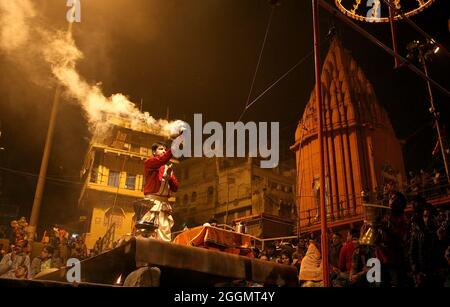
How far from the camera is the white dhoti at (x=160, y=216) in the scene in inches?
323

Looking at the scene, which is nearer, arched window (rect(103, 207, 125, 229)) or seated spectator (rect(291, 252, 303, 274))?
seated spectator (rect(291, 252, 303, 274))

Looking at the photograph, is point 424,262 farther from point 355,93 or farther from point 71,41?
point 355,93

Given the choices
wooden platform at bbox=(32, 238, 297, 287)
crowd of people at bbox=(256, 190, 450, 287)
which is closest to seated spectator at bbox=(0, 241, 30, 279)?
wooden platform at bbox=(32, 238, 297, 287)

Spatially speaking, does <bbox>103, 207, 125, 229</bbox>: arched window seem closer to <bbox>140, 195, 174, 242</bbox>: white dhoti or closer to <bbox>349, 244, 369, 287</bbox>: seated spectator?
<bbox>140, 195, 174, 242</bbox>: white dhoti

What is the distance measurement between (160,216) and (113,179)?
1144 inches

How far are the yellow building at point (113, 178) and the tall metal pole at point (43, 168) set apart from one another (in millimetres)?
17241

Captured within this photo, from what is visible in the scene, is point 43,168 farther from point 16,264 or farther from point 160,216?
point 160,216

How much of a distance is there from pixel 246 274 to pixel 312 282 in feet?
9.99

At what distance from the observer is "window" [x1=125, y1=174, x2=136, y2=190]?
119ft

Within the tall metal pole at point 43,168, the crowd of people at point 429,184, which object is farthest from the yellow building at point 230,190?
the tall metal pole at point 43,168

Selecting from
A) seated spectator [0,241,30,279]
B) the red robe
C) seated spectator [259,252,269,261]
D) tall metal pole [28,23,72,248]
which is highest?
tall metal pole [28,23,72,248]

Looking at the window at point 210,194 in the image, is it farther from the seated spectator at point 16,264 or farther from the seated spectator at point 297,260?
the seated spectator at point 16,264

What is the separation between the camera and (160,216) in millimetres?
8359
